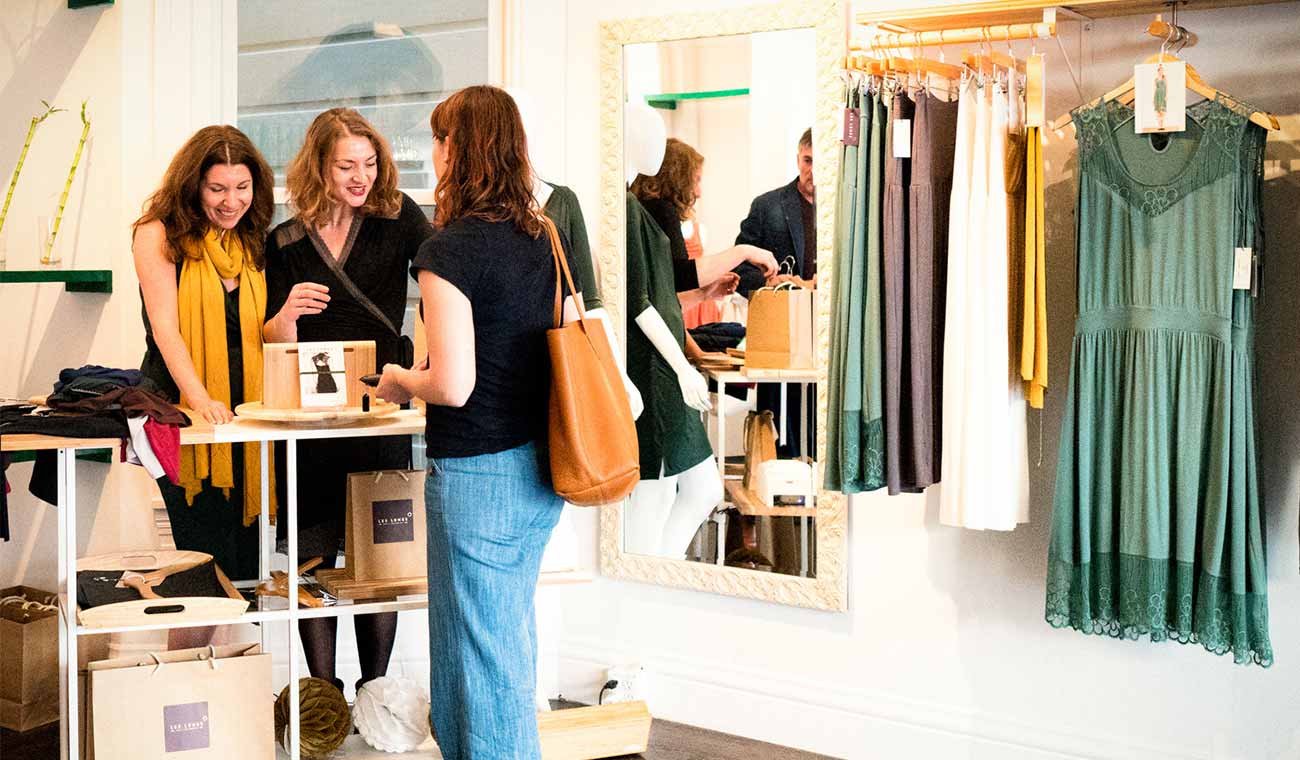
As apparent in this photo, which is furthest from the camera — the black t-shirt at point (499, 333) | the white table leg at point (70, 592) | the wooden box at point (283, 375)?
the wooden box at point (283, 375)

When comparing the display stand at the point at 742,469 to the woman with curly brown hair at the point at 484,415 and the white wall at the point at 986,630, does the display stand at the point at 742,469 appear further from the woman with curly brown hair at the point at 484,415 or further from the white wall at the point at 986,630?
the woman with curly brown hair at the point at 484,415

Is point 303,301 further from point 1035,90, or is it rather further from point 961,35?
point 1035,90

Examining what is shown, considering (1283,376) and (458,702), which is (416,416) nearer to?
(458,702)

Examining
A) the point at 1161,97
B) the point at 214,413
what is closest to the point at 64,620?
the point at 214,413

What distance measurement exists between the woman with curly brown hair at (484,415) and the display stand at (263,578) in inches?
13.7

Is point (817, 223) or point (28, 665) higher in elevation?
point (817, 223)

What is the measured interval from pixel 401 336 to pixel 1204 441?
2.07 metres

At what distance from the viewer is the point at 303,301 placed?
3422 millimetres

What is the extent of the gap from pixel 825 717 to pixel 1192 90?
1805 millimetres

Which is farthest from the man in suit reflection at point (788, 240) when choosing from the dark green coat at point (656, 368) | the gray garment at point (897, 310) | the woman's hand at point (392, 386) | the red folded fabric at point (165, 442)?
the red folded fabric at point (165, 442)

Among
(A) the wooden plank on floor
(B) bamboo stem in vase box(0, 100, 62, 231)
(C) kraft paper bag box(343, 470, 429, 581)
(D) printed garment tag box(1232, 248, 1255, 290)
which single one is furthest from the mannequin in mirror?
(B) bamboo stem in vase box(0, 100, 62, 231)

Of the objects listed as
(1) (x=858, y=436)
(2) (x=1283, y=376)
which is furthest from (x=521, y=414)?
(2) (x=1283, y=376)

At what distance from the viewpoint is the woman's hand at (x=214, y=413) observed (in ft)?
9.80

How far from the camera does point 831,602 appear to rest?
3393mm
